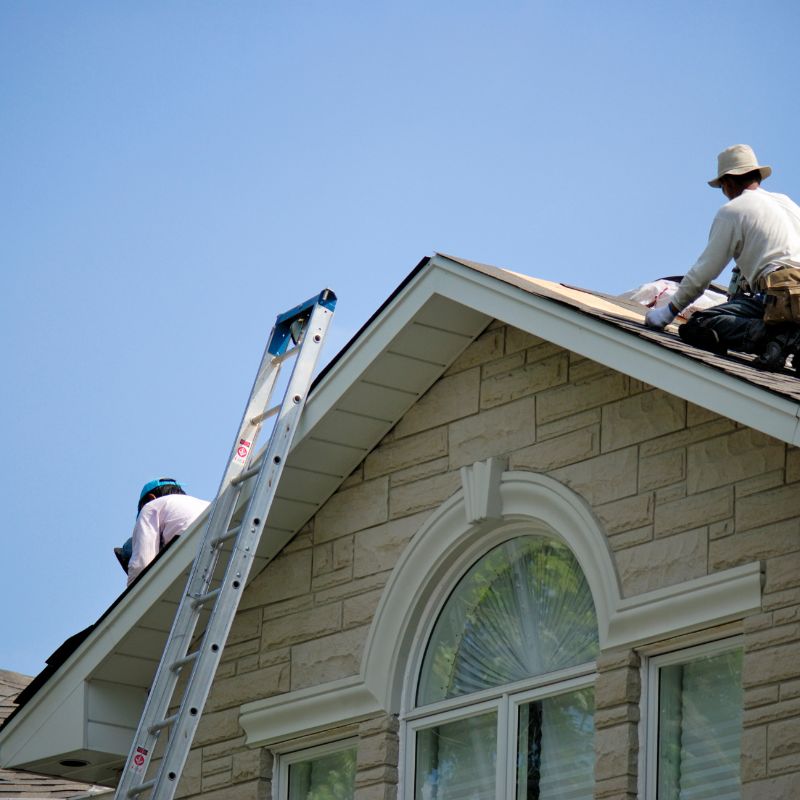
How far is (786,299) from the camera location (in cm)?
791

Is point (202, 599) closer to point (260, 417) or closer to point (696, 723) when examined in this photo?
point (260, 417)

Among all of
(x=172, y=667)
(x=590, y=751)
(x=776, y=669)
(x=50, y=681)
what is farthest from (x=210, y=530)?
(x=776, y=669)

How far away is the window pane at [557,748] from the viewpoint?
8.34m

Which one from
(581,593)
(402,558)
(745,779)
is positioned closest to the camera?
(745,779)

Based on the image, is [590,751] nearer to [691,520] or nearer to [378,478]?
[691,520]

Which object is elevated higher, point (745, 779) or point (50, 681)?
point (50, 681)

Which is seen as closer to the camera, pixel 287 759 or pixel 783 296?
pixel 783 296

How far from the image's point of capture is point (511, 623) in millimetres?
9047

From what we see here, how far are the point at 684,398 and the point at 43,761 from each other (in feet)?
15.6

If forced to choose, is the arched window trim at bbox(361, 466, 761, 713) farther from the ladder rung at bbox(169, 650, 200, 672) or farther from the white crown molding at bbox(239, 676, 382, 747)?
the ladder rung at bbox(169, 650, 200, 672)

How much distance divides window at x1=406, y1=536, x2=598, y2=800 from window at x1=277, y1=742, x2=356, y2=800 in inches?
19.1

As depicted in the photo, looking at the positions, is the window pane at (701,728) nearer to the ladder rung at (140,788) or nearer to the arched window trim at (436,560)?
the arched window trim at (436,560)

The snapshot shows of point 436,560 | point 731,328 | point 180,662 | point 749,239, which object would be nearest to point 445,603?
point 436,560

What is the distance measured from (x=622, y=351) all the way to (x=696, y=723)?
65.7 inches
